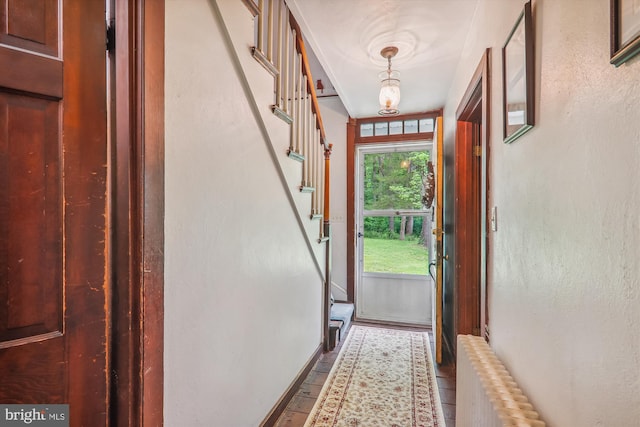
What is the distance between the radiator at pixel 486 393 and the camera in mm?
853

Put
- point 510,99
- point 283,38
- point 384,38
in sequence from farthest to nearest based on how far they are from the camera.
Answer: point 384,38, point 283,38, point 510,99

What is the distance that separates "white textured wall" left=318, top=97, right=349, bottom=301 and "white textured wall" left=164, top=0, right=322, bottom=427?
2.01m

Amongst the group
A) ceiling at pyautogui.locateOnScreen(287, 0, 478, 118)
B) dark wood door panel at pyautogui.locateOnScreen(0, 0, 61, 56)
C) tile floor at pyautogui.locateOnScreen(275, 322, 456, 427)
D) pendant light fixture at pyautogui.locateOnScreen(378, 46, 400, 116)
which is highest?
ceiling at pyautogui.locateOnScreen(287, 0, 478, 118)

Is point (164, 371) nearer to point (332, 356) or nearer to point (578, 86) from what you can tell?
point (578, 86)

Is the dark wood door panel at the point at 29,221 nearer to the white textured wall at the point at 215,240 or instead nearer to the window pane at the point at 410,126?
the white textured wall at the point at 215,240

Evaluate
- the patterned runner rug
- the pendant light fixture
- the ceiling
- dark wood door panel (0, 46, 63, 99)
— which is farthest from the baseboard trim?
the ceiling

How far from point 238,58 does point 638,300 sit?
56.8 inches

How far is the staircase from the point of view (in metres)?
1.40

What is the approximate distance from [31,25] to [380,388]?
8.24 feet

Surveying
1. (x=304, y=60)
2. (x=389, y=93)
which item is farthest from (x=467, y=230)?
(x=304, y=60)

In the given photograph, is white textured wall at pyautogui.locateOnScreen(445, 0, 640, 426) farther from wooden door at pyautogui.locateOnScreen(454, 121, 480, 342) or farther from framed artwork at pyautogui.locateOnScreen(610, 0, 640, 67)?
wooden door at pyautogui.locateOnScreen(454, 121, 480, 342)

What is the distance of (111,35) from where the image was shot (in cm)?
88

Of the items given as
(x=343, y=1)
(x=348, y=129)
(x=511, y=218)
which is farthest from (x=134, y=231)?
(x=348, y=129)

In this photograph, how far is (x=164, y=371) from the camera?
3.17ft
